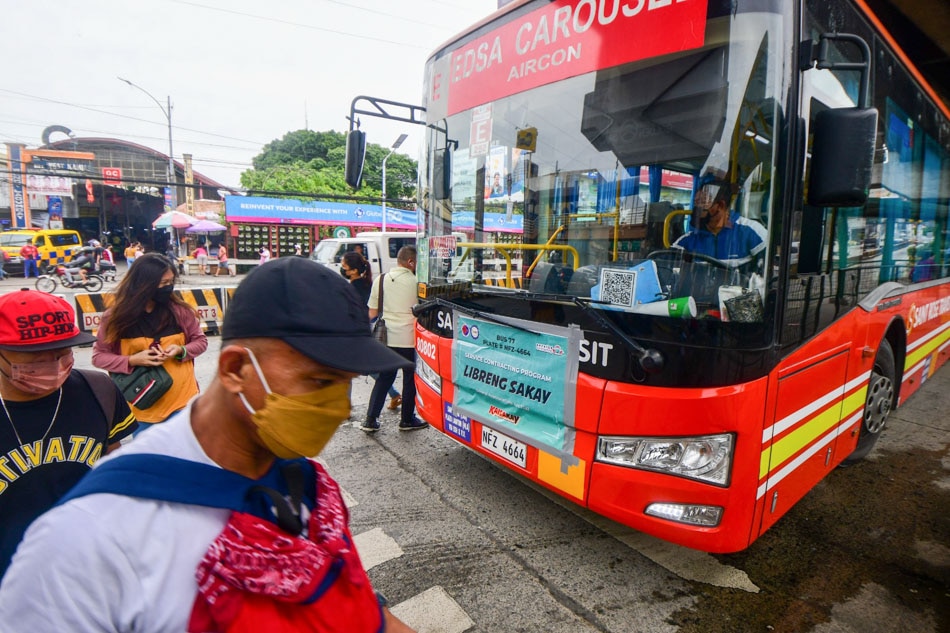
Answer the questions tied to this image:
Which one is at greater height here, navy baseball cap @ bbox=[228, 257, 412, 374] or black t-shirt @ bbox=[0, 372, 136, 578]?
navy baseball cap @ bbox=[228, 257, 412, 374]

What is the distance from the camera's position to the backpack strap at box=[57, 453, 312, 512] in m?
0.86

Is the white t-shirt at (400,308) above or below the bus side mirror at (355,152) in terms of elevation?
below

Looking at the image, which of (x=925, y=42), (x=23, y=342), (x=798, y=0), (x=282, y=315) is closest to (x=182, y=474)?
(x=282, y=315)

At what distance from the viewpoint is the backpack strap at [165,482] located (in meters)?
0.86

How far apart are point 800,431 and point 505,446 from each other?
1542 millimetres

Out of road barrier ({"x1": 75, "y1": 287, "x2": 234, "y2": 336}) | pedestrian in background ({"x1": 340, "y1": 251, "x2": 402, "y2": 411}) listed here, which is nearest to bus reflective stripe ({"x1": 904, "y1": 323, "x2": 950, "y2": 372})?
pedestrian in background ({"x1": 340, "y1": 251, "x2": 402, "y2": 411})

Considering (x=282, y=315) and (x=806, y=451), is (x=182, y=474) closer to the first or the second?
(x=282, y=315)

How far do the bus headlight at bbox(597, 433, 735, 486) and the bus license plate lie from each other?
24.6 inches

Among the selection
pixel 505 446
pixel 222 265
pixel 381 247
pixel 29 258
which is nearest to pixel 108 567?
pixel 505 446

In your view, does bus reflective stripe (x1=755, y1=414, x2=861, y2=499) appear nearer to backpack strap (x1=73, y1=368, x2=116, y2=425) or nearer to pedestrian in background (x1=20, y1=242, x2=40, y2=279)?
backpack strap (x1=73, y1=368, x2=116, y2=425)

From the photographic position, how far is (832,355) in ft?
9.68

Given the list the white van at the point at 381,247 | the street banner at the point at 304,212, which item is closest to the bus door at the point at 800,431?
the white van at the point at 381,247

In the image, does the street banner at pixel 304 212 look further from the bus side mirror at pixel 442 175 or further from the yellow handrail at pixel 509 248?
the yellow handrail at pixel 509 248

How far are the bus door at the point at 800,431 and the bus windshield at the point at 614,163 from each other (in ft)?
1.94
